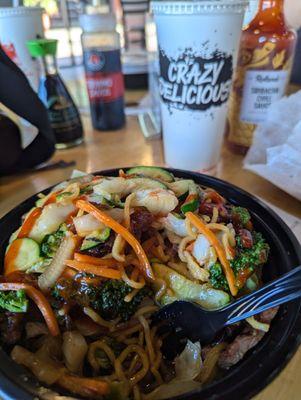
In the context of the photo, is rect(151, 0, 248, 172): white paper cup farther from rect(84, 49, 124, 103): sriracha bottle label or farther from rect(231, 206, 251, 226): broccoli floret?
rect(84, 49, 124, 103): sriracha bottle label

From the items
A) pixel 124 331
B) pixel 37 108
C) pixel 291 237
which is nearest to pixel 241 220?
pixel 291 237

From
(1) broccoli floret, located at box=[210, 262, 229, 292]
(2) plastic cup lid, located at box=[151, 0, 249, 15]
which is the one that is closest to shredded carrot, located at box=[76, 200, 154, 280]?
(1) broccoli floret, located at box=[210, 262, 229, 292]

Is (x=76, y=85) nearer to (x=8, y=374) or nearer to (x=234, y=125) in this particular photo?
(x=234, y=125)

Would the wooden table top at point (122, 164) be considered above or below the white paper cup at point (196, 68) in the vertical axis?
below

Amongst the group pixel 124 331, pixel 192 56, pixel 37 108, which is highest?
pixel 192 56

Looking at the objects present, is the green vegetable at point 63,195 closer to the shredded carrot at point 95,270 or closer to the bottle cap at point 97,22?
the shredded carrot at point 95,270

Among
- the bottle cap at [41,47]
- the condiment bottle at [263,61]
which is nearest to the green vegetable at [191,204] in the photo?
the condiment bottle at [263,61]
